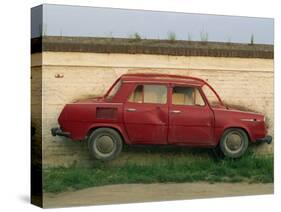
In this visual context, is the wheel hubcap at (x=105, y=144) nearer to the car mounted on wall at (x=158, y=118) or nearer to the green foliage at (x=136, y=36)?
the car mounted on wall at (x=158, y=118)

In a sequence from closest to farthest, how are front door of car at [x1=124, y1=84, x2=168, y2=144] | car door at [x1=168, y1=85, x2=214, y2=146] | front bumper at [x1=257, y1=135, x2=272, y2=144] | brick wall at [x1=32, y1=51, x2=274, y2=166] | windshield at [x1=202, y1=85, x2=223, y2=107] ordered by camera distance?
brick wall at [x1=32, y1=51, x2=274, y2=166] < front door of car at [x1=124, y1=84, x2=168, y2=144] < car door at [x1=168, y1=85, x2=214, y2=146] < windshield at [x1=202, y1=85, x2=223, y2=107] < front bumper at [x1=257, y1=135, x2=272, y2=144]

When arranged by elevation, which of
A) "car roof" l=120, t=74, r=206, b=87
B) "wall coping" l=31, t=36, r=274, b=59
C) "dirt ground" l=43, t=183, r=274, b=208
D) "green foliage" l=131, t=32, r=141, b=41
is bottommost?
"dirt ground" l=43, t=183, r=274, b=208

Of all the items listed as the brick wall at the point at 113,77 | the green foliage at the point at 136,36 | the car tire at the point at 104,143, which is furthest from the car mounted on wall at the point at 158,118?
the green foliage at the point at 136,36

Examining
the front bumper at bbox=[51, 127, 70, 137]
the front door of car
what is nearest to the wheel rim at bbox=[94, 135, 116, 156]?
the front door of car

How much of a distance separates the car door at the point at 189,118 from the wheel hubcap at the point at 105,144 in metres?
0.89

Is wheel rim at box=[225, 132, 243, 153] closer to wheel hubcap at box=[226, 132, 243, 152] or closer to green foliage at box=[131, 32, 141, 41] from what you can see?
wheel hubcap at box=[226, 132, 243, 152]

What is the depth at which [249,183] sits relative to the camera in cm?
1234

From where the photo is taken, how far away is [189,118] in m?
11.8

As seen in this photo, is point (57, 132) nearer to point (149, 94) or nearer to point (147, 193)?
point (149, 94)

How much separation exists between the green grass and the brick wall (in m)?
0.19

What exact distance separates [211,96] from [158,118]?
3.07ft

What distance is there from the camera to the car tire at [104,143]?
11406 mm

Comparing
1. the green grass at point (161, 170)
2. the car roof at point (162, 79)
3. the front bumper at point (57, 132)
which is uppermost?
the car roof at point (162, 79)

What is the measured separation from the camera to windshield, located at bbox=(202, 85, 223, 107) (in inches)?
→ 472
